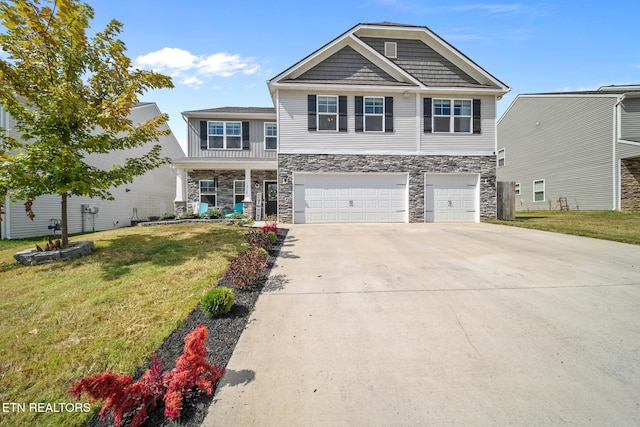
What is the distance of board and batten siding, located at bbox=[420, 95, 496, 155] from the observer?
40.8 ft

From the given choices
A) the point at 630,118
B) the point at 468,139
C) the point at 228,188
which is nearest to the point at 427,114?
the point at 468,139

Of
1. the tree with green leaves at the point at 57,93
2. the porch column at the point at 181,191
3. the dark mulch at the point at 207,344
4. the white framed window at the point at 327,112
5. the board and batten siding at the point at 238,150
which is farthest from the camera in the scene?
the board and batten siding at the point at 238,150

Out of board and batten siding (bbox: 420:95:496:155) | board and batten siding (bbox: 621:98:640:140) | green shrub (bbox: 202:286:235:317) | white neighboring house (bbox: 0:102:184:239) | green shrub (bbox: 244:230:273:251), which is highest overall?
board and batten siding (bbox: 621:98:640:140)

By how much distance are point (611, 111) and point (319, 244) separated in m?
18.5

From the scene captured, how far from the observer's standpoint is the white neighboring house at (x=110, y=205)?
9.66m

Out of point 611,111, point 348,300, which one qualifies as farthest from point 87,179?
point 611,111

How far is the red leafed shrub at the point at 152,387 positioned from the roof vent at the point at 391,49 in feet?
47.4

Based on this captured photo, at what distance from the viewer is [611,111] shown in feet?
49.5

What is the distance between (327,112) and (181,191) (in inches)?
335

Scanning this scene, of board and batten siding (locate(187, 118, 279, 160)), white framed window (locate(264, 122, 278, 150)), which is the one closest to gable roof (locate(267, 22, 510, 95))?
white framed window (locate(264, 122, 278, 150))

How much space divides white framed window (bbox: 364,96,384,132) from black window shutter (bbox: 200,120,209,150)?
8.50m

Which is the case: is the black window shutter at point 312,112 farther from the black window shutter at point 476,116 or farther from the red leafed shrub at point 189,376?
the red leafed shrub at point 189,376

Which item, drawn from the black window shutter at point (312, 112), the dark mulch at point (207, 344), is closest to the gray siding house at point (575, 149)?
the black window shutter at point (312, 112)

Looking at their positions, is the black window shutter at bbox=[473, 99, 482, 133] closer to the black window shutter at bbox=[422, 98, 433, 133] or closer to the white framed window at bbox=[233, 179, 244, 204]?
the black window shutter at bbox=[422, 98, 433, 133]
